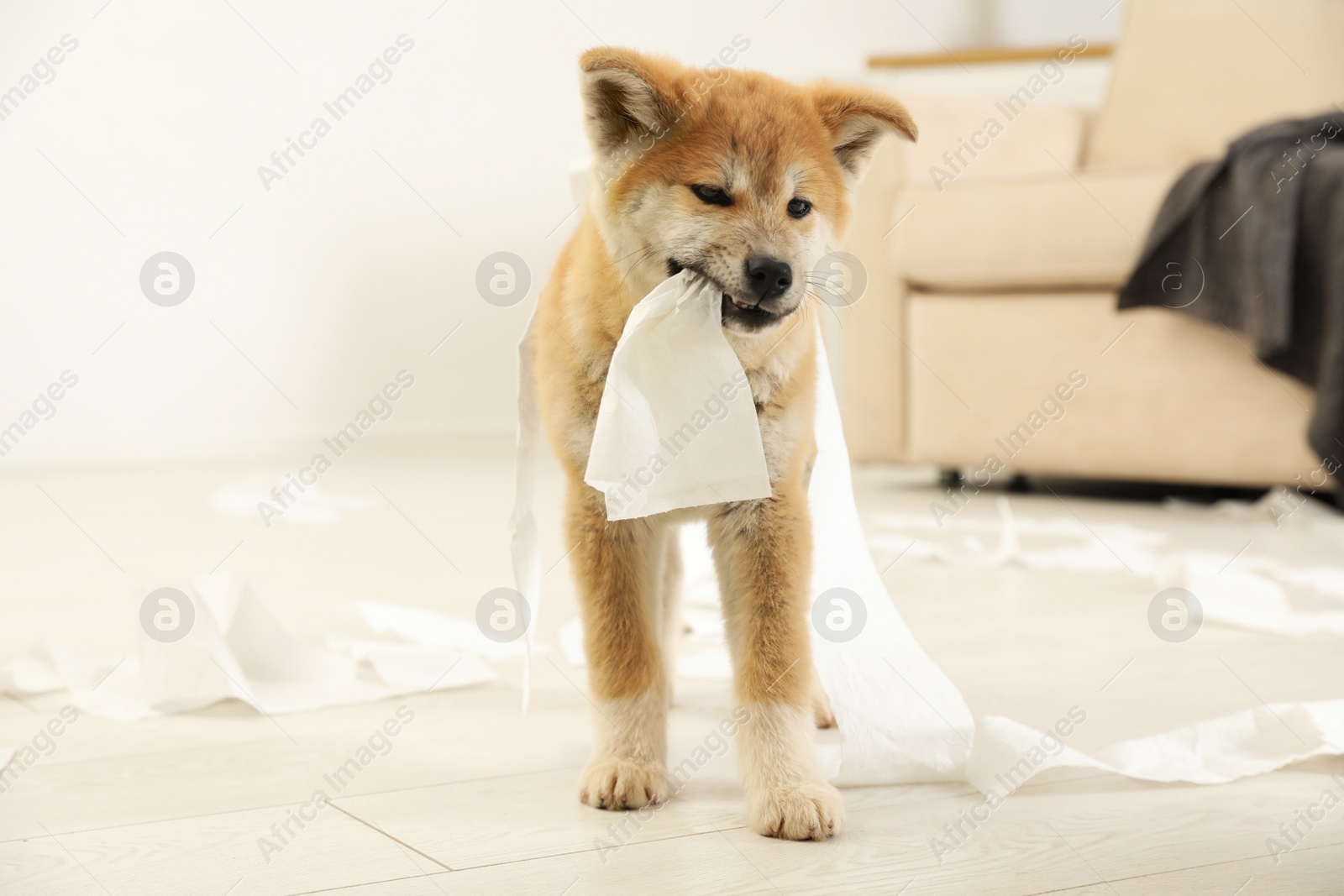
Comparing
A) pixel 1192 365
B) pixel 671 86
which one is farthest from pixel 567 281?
pixel 1192 365

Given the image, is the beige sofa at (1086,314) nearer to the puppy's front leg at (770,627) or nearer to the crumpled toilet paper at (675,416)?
the puppy's front leg at (770,627)

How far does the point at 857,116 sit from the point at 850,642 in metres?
0.63

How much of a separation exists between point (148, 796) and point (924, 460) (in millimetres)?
2711

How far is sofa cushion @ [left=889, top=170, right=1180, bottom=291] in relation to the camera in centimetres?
318

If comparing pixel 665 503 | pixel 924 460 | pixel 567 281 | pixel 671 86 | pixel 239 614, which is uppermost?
pixel 671 86

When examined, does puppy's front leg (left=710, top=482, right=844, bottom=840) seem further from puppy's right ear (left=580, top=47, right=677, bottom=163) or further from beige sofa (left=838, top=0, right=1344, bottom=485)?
beige sofa (left=838, top=0, right=1344, bottom=485)

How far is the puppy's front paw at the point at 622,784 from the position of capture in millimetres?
1201

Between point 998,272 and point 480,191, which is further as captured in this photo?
point 480,191

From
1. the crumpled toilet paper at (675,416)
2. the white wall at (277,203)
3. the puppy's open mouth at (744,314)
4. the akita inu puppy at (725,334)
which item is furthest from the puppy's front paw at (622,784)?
the white wall at (277,203)

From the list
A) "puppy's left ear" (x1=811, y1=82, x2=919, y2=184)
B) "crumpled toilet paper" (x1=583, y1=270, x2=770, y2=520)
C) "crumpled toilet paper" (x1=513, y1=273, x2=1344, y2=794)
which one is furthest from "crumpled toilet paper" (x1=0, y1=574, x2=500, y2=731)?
"puppy's left ear" (x1=811, y1=82, x2=919, y2=184)

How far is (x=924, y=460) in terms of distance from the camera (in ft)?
11.7

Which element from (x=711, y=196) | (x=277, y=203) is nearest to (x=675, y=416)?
(x=711, y=196)

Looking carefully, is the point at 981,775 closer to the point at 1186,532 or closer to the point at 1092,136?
the point at 1186,532

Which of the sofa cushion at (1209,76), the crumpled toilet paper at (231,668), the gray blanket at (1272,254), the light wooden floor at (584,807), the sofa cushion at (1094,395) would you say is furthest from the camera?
the sofa cushion at (1209,76)
